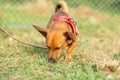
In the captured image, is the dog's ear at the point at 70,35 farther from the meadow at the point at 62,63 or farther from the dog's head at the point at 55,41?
the meadow at the point at 62,63

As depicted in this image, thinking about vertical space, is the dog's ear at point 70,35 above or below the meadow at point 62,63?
above

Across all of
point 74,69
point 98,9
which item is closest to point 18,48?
point 74,69

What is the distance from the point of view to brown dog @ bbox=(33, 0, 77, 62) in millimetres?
5582

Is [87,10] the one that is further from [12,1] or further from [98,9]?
[12,1]

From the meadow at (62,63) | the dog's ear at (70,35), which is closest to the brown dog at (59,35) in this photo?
the dog's ear at (70,35)

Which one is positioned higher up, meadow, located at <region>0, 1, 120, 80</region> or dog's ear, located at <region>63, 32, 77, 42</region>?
dog's ear, located at <region>63, 32, 77, 42</region>

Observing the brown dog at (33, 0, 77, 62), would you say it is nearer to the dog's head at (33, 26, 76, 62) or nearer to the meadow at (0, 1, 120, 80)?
the dog's head at (33, 26, 76, 62)

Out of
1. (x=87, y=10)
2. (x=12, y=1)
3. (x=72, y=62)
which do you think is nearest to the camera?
(x=72, y=62)

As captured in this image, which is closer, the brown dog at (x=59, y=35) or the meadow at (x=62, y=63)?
the meadow at (x=62, y=63)

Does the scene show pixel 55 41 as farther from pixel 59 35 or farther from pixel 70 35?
pixel 70 35

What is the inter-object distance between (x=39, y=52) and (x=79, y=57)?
622 millimetres

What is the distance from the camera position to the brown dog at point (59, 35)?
558 centimetres

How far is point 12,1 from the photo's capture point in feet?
36.0

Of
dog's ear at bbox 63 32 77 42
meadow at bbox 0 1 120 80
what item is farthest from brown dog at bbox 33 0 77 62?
meadow at bbox 0 1 120 80
